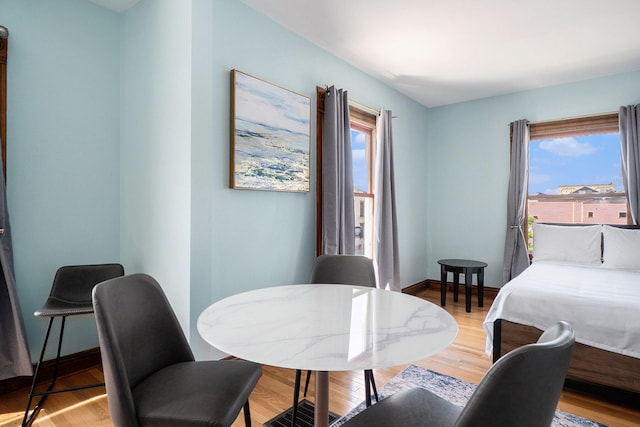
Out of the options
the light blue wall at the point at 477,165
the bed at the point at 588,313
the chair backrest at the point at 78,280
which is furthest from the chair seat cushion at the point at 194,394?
the light blue wall at the point at 477,165

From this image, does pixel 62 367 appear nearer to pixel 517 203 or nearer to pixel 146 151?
pixel 146 151

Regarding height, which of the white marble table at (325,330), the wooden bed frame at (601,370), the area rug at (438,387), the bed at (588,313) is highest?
the white marble table at (325,330)

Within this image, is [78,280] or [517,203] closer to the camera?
[78,280]

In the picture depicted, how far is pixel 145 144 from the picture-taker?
8.19ft

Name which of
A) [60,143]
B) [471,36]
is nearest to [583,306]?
[471,36]

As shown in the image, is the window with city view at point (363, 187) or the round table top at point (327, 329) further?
the window with city view at point (363, 187)

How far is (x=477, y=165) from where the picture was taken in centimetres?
477

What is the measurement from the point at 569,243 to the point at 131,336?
13.3 feet

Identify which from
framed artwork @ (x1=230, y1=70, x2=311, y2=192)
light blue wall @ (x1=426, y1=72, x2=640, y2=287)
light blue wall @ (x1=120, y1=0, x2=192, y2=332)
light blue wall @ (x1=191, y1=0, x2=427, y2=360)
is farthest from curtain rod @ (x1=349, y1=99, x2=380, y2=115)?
light blue wall @ (x1=120, y1=0, x2=192, y2=332)

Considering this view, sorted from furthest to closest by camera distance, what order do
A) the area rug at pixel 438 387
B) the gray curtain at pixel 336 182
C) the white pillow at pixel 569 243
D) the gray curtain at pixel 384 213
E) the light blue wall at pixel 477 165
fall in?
1. the light blue wall at pixel 477 165
2. the gray curtain at pixel 384 213
3. the white pillow at pixel 569 243
4. the gray curtain at pixel 336 182
5. the area rug at pixel 438 387

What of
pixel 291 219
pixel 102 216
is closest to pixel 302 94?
pixel 291 219

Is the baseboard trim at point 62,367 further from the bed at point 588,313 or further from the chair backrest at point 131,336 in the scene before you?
the bed at point 588,313

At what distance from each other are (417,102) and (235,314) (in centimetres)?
442

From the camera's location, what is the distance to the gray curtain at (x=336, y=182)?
309 cm
